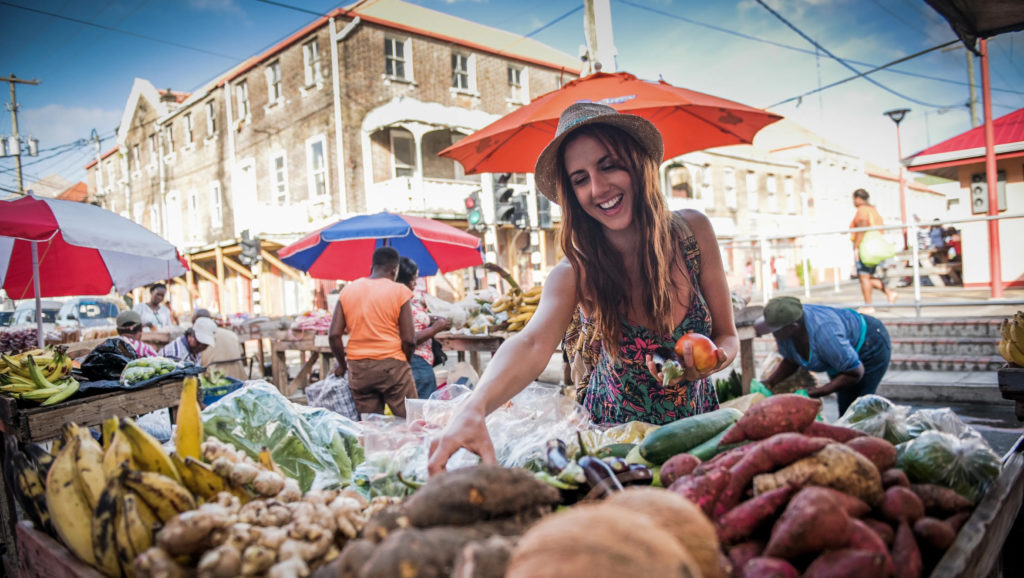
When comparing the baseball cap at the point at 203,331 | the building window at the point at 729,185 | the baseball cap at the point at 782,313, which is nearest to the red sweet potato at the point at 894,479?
the baseball cap at the point at 782,313

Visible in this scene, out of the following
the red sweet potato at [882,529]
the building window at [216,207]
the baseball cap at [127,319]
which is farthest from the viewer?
the building window at [216,207]

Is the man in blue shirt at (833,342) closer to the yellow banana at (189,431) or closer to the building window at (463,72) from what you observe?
the yellow banana at (189,431)

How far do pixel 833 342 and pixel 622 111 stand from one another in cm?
269

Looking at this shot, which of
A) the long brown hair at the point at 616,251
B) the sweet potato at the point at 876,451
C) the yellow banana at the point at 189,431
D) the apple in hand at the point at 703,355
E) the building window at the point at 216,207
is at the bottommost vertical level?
the sweet potato at the point at 876,451

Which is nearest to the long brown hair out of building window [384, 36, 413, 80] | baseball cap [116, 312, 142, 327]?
baseball cap [116, 312, 142, 327]

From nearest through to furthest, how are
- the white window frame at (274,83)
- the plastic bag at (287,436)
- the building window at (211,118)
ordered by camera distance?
the plastic bag at (287,436) → the white window frame at (274,83) → the building window at (211,118)

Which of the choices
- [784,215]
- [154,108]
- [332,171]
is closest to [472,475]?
[332,171]

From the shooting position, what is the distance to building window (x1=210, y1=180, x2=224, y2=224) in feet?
83.0

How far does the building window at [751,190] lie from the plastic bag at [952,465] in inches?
1345

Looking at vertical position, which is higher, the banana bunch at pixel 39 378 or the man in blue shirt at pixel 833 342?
the banana bunch at pixel 39 378

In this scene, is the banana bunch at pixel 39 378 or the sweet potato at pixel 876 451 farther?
the banana bunch at pixel 39 378

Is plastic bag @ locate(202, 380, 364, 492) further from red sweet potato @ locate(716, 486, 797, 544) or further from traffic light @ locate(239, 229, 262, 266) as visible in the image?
traffic light @ locate(239, 229, 262, 266)

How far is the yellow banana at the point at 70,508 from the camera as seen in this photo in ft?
4.76

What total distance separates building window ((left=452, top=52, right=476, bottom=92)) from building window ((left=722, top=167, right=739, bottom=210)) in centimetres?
1575
